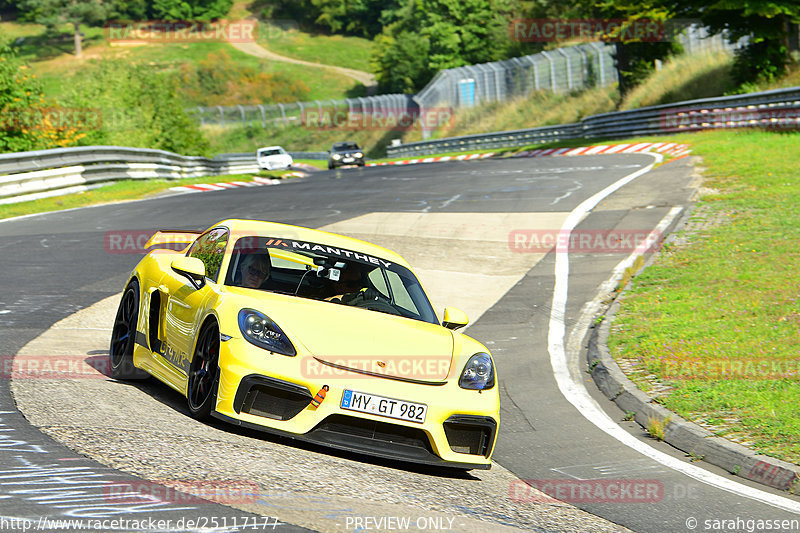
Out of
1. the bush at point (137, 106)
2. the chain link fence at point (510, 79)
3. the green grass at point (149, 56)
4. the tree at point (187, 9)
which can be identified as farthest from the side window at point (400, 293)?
the tree at point (187, 9)

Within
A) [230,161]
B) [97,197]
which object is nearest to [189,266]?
[97,197]

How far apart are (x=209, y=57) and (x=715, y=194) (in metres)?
110

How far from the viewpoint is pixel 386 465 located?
6238 mm

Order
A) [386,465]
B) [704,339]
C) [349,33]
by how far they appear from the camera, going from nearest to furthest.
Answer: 1. [386,465]
2. [704,339]
3. [349,33]

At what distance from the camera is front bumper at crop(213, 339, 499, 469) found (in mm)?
5895

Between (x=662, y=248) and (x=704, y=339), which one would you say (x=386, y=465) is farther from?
(x=662, y=248)

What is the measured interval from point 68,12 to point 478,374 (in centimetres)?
12119

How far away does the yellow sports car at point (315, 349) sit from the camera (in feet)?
19.5

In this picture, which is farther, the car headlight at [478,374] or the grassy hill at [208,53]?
the grassy hill at [208,53]

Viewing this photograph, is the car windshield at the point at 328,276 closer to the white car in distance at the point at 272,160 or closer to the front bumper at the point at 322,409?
the front bumper at the point at 322,409

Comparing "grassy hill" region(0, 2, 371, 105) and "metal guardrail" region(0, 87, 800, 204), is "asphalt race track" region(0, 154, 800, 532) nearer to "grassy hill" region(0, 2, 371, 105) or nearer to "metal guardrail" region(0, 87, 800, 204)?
"metal guardrail" region(0, 87, 800, 204)

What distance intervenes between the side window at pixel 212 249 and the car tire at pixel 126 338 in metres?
0.61

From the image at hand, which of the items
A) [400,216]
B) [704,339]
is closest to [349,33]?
[400,216]

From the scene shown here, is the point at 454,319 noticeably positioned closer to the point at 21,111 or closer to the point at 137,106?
the point at 21,111
